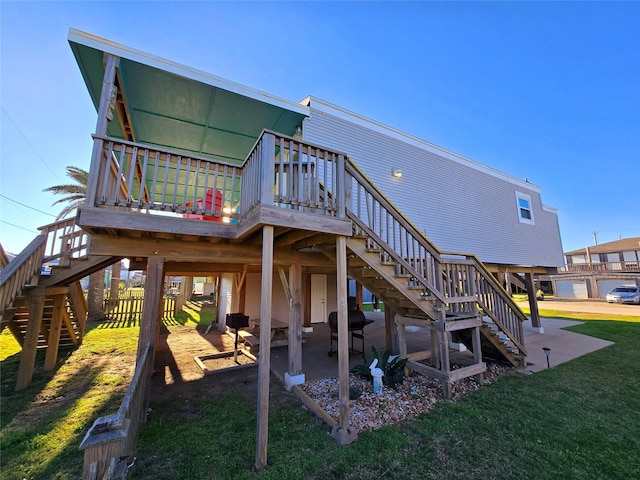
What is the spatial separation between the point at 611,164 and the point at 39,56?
4199 centimetres

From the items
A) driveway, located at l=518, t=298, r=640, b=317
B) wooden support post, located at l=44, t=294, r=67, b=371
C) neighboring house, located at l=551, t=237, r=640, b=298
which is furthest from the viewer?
neighboring house, located at l=551, t=237, r=640, b=298

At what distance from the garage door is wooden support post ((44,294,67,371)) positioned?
40203 mm

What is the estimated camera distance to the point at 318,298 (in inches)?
454

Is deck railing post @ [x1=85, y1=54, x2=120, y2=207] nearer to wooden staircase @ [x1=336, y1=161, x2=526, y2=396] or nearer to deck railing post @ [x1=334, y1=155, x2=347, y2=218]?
deck railing post @ [x1=334, y1=155, x2=347, y2=218]

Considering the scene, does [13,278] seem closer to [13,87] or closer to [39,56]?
[39,56]

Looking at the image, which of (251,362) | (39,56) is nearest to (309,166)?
(251,362)

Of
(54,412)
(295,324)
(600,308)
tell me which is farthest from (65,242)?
(600,308)

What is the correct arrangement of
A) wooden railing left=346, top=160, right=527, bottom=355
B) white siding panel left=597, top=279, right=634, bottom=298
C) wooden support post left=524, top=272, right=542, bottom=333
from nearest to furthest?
wooden railing left=346, top=160, right=527, bottom=355 → wooden support post left=524, top=272, right=542, bottom=333 → white siding panel left=597, top=279, right=634, bottom=298

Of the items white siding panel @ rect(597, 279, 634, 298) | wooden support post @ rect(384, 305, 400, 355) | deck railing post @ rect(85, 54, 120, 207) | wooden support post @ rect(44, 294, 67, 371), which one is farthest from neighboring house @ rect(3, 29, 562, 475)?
white siding panel @ rect(597, 279, 634, 298)

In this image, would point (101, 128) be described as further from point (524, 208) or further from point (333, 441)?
point (524, 208)

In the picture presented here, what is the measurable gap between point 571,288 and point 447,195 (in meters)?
31.6

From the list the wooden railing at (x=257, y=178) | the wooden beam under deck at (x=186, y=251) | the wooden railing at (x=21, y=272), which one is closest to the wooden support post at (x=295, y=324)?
the wooden beam under deck at (x=186, y=251)

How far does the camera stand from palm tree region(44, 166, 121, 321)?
11.6 meters

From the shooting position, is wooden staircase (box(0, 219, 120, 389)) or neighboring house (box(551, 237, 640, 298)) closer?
wooden staircase (box(0, 219, 120, 389))
